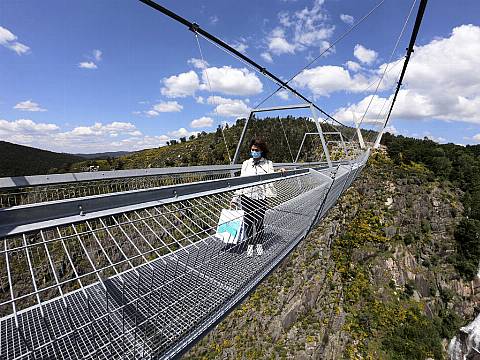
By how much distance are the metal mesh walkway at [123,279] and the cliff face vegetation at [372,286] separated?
72.5 feet

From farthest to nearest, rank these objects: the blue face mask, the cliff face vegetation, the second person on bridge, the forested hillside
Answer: the forested hillside
the cliff face vegetation
the blue face mask
the second person on bridge

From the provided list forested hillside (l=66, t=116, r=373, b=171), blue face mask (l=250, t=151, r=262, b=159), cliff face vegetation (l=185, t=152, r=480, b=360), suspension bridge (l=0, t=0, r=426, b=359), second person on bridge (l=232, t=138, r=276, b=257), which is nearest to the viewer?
suspension bridge (l=0, t=0, r=426, b=359)

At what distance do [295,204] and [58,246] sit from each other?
1812 mm

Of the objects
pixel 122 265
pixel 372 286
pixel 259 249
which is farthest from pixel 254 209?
pixel 372 286

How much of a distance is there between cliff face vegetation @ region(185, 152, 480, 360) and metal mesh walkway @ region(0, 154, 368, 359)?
870 inches

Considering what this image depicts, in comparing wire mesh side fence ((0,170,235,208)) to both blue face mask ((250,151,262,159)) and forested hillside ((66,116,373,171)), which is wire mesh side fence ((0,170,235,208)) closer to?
blue face mask ((250,151,262,159))

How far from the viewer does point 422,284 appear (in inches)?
1617

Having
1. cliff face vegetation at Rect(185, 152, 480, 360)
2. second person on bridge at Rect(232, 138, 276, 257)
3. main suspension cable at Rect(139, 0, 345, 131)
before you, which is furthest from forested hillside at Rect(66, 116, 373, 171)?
second person on bridge at Rect(232, 138, 276, 257)

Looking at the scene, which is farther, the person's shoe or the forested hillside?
the forested hillside

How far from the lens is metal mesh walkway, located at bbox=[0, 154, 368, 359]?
899 millimetres

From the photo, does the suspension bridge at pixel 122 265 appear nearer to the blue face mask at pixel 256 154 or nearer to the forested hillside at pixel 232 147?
the blue face mask at pixel 256 154

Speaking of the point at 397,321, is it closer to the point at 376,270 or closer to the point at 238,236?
the point at 376,270

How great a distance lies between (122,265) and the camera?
169 centimetres

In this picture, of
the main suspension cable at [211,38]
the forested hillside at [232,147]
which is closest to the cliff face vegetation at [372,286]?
the forested hillside at [232,147]
